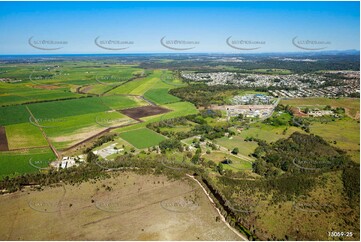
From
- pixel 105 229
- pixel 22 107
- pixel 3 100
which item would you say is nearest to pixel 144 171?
pixel 105 229

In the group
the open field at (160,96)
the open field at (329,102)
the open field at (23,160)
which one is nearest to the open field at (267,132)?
the open field at (329,102)

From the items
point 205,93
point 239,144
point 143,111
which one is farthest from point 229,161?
point 205,93

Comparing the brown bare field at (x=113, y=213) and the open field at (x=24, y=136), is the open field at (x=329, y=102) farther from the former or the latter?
the open field at (x=24, y=136)

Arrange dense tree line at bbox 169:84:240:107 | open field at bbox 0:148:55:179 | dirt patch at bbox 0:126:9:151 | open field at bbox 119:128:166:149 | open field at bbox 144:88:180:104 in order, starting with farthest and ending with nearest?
1. open field at bbox 144:88:180:104
2. dense tree line at bbox 169:84:240:107
3. open field at bbox 119:128:166:149
4. dirt patch at bbox 0:126:9:151
5. open field at bbox 0:148:55:179

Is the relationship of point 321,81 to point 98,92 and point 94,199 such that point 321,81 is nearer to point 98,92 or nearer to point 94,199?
point 98,92

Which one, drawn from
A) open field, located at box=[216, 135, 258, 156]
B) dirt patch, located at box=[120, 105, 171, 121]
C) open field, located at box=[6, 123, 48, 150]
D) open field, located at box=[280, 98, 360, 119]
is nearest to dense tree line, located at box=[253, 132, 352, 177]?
open field, located at box=[216, 135, 258, 156]

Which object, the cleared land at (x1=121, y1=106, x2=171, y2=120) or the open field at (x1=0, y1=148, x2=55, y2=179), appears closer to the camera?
A: the open field at (x1=0, y1=148, x2=55, y2=179)

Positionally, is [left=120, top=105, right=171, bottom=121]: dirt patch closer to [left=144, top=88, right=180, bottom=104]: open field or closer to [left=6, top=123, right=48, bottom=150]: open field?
[left=144, top=88, right=180, bottom=104]: open field

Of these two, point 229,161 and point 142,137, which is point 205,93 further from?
point 229,161
